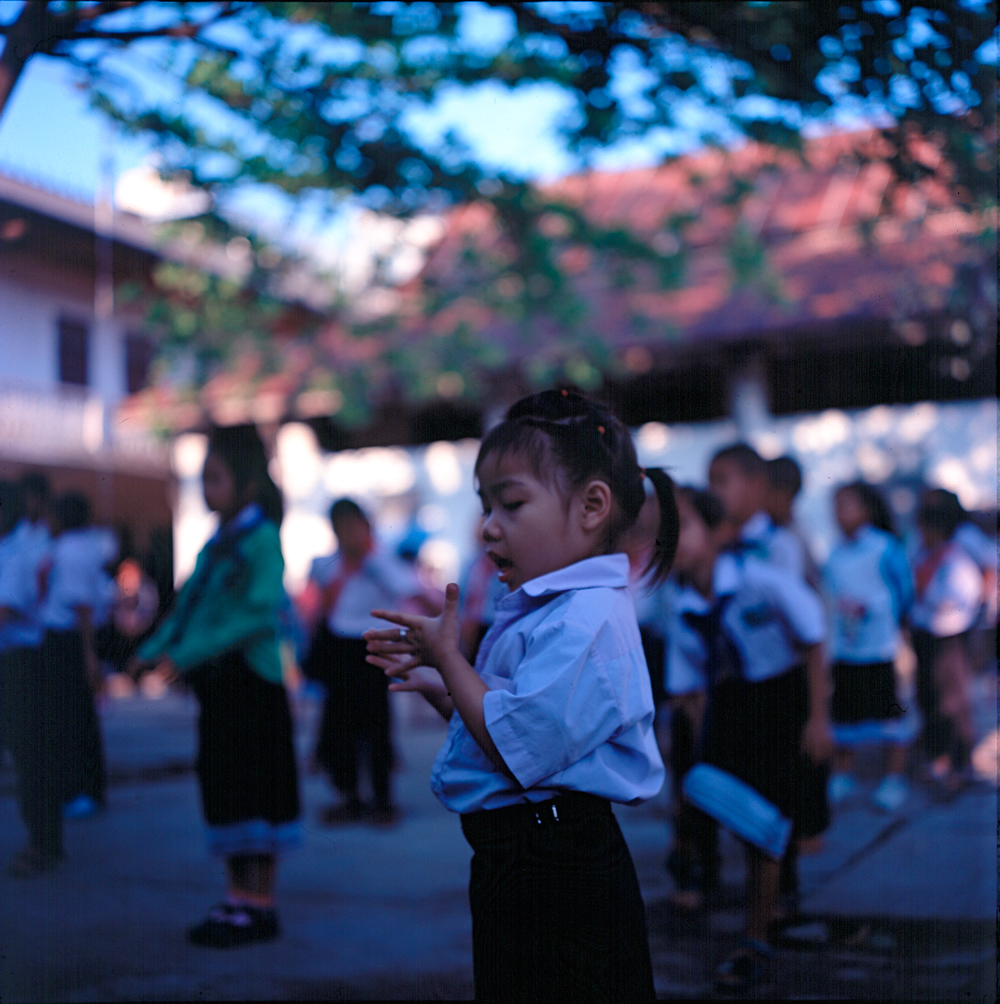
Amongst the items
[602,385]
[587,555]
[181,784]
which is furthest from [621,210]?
[587,555]

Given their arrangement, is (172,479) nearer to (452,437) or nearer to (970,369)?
(452,437)

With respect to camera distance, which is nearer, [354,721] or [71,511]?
[71,511]

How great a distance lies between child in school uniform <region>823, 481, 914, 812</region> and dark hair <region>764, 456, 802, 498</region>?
4.78 feet

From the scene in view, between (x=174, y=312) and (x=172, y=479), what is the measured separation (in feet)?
20.5

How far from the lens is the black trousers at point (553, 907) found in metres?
1.82

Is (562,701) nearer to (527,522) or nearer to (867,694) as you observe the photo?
(527,522)

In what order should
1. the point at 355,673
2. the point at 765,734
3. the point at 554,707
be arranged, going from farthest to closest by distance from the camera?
the point at 355,673
the point at 765,734
the point at 554,707

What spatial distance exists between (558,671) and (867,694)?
4711mm

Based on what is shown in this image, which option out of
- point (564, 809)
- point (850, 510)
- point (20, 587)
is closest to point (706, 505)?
point (564, 809)

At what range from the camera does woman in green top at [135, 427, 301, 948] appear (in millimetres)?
3631

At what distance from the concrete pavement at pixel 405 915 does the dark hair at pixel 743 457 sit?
1.48 meters

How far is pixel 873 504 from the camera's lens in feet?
19.5

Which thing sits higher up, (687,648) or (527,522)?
(527,522)

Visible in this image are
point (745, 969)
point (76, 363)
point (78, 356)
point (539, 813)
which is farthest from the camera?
point (76, 363)
